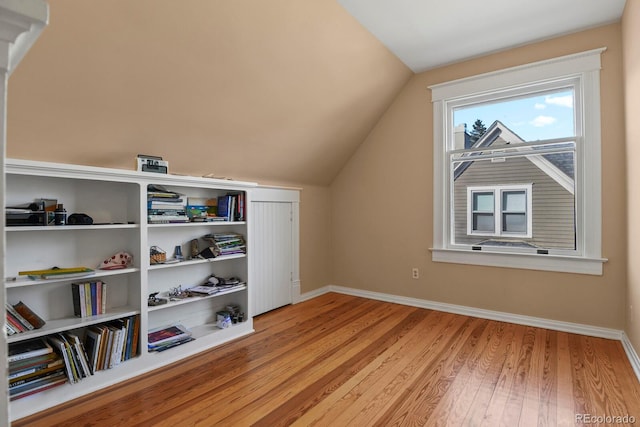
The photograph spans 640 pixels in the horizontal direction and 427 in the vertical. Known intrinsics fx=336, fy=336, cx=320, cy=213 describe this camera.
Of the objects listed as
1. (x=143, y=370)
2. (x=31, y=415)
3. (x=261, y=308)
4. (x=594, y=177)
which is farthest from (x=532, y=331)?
(x=31, y=415)

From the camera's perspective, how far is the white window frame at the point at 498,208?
130 inches

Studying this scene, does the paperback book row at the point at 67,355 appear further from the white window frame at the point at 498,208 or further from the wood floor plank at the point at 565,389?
the white window frame at the point at 498,208

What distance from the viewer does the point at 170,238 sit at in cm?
282

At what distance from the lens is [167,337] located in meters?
2.53

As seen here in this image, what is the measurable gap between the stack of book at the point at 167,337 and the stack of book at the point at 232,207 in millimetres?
976

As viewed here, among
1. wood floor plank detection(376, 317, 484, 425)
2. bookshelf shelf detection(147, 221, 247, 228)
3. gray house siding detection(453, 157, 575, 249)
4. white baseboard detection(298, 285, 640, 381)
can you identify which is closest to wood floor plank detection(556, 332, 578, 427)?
white baseboard detection(298, 285, 640, 381)

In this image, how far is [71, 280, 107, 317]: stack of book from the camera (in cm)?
214

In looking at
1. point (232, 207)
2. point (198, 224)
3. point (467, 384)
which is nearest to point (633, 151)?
point (467, 384)

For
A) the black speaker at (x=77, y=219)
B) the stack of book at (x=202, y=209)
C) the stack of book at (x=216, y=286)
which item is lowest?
the stack of book at (x=216, y=286)

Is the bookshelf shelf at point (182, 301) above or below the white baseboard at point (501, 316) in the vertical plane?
above

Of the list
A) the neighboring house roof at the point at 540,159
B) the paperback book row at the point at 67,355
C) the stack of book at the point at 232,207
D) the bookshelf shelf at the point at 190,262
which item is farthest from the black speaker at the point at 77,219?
the neighboring house roof at the point at 540,159

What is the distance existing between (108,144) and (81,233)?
2.07 ft

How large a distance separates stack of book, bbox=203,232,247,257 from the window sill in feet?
6.84

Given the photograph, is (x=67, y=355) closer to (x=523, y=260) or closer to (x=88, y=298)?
(x=88, y=298)
